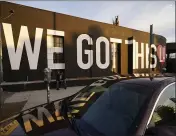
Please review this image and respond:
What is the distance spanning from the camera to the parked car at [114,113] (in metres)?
2.58

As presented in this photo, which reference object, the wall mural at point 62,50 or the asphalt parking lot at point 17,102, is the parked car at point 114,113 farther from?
the wall mural at point 62,50

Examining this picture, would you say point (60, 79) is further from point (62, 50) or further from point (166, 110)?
point (166, 110)

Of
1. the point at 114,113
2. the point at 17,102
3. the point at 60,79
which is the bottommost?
the point at 17,102

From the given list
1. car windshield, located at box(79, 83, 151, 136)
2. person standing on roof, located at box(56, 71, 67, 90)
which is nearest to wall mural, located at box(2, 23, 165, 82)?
person standing on roof, located at box(56, 71, 67, 90)

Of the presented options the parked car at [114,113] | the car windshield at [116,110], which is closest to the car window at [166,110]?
the parked car at [114,113]

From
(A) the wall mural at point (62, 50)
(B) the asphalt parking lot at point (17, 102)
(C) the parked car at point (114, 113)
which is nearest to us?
(C) the parked car at point (114, 113)

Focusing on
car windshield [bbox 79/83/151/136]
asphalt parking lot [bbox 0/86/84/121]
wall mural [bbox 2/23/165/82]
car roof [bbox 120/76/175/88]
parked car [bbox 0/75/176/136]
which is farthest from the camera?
wall mural [bbox 2/23/165/82]

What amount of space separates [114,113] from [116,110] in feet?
0.21

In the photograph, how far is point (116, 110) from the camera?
10.1 ft

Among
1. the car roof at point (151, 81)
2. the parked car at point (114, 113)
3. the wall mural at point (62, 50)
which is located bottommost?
the parked car at point (114, 113)

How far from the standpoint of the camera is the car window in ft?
9.09

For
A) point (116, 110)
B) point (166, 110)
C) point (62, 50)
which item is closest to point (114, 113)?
point (116, 110)

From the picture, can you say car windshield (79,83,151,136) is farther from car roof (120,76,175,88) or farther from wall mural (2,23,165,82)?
wall mural (2,23,165,82)

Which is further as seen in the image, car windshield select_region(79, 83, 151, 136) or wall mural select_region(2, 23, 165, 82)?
wall mural select_region(2, 23, 165, 82)
